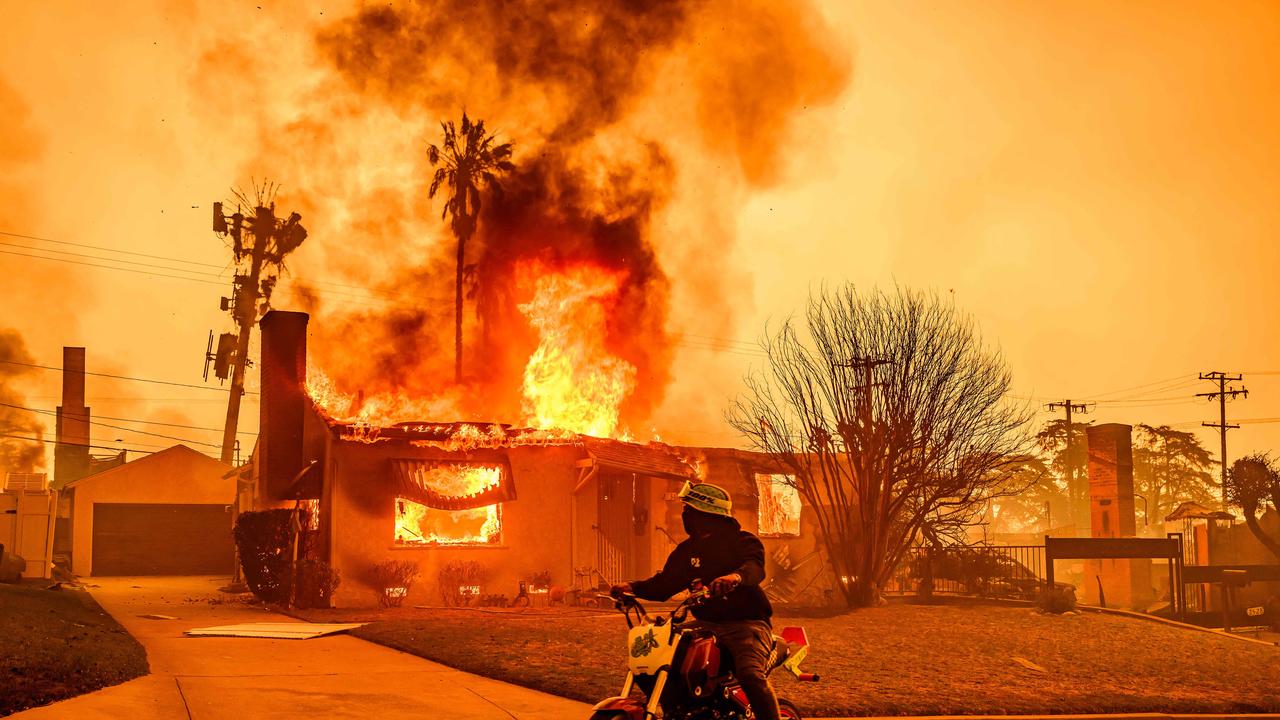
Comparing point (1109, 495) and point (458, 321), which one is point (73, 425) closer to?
point (458, 321)

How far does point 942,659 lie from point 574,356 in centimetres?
1558

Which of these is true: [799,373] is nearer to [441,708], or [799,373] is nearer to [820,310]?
[820,310]

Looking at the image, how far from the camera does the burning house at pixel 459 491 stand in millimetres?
21672

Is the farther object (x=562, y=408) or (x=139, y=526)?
(x=139, y=526)

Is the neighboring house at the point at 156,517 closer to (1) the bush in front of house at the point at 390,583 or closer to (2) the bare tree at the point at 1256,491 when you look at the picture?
(1) the bush in front of house at the point at 390,583

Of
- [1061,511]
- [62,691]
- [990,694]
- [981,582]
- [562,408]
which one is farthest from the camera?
[1061,511]

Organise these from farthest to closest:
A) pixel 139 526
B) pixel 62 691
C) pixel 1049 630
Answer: pixel 139 526 < pixel 1049 630 < pixel 62 691

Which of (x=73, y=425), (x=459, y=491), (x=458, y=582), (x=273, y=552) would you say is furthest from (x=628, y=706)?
(x=73, y=425)

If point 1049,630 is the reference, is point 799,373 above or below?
above

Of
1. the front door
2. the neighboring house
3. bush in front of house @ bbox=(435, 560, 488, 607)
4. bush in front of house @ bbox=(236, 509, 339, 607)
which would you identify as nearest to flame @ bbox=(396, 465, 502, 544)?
bush in front of house @ bbox=(435, 560, 488, 607)

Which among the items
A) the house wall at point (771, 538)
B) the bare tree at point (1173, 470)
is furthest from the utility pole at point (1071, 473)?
the house wall at point (771, 538)

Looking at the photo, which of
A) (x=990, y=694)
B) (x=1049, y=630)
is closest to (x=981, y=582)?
(x=1049, y=630)

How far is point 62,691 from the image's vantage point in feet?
30.9

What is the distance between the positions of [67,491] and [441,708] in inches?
1538
